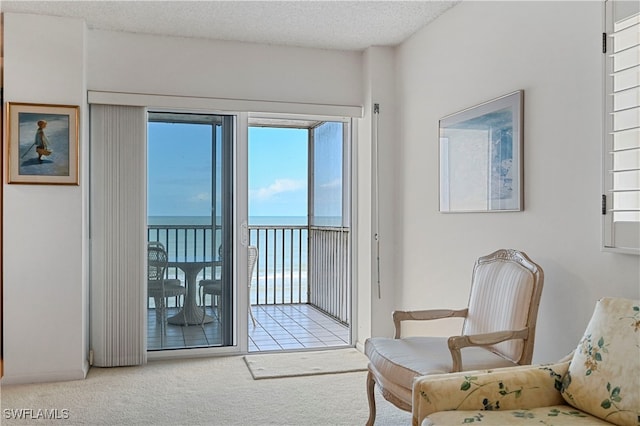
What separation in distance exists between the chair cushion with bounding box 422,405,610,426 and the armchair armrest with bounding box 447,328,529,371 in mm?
439

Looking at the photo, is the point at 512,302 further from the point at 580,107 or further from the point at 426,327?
the point at 426,327

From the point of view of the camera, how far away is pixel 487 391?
1.86m

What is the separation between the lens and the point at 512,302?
251 cm

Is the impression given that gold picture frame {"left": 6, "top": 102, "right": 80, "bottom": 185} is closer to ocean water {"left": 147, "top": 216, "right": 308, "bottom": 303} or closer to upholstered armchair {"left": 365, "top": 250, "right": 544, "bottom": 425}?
upholstered armchair {"left": 365, "top": 250, "right": 544, "bottom": 425}

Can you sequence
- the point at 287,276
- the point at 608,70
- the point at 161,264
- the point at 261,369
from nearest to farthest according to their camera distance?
the point at 608,70
the point at 261,369
the point at 161,264
the point at 287,276

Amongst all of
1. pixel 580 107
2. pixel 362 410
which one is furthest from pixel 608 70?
pixel 362 410

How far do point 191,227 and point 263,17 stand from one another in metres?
1.72

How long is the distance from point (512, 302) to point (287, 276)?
4.65 m

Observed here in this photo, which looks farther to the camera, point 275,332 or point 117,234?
point 275,332

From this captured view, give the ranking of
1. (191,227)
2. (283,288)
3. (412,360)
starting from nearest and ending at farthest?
(412,360) < (191,227) < (283,288)

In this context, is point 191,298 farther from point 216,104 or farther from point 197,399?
point 216,104

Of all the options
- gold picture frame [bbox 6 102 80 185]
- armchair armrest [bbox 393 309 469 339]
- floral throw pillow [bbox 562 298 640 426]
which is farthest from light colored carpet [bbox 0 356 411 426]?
gold picture frame [bbox 6 102 80 185]

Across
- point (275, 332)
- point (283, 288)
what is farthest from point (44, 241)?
point (283, 288)

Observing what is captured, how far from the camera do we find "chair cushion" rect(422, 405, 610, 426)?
67.6 inches
